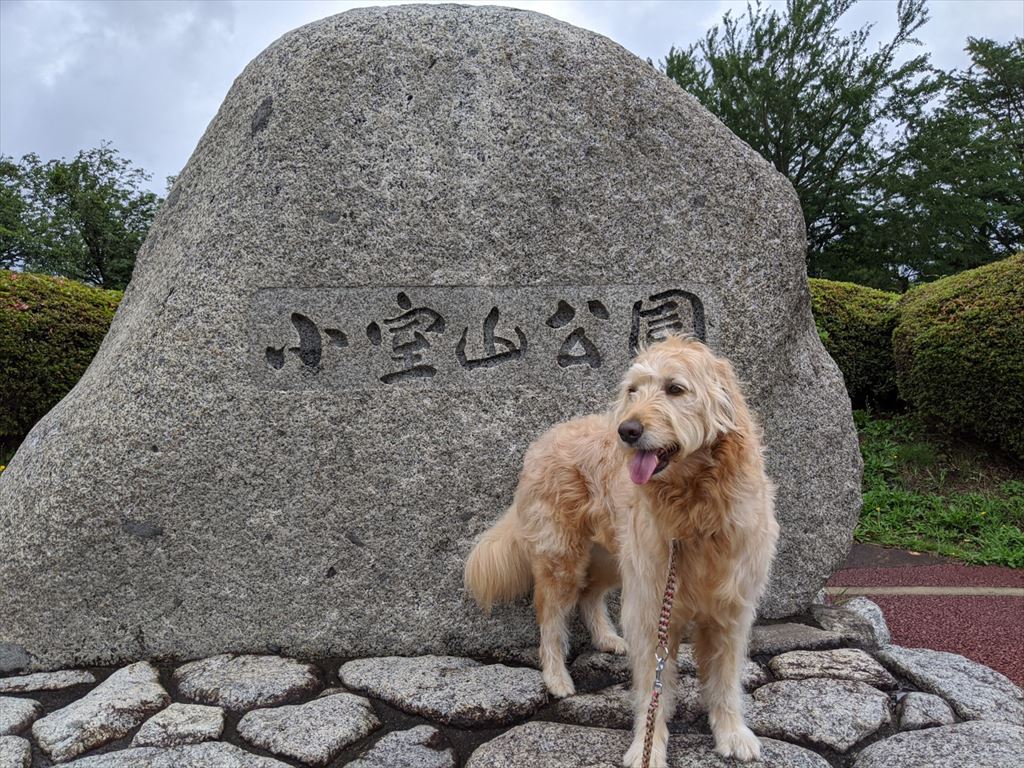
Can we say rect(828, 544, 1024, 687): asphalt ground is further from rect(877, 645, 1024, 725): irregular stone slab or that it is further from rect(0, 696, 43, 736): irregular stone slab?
rect(0, 696, 43, 736): irregular stone slab

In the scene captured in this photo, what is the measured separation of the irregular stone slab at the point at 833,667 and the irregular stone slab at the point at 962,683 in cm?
12

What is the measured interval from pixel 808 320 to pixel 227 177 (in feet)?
9.85

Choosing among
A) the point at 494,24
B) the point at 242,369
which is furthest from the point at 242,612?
the point at 494,24

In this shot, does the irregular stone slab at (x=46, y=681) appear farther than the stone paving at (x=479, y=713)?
Yes

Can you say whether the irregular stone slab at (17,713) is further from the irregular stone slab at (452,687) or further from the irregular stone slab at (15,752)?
the irregular stone slab at (452,687)

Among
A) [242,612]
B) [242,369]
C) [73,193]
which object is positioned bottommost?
[242,612]

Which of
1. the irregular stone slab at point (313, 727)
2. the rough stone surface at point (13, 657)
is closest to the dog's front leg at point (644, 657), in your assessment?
the irregular stone slab at point (313, 727)

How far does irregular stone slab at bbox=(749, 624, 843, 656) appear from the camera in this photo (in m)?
3.52

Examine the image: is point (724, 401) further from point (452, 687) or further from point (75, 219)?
point (75, 219)

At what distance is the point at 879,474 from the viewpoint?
7.63 metres

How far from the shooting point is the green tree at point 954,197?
18672 millimetres

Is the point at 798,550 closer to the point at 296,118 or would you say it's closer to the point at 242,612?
the point at 242,612

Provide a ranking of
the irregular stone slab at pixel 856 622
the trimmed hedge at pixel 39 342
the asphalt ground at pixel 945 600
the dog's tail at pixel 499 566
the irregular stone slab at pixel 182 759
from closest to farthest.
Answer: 1. the irregular stone slab at pixel 182 759
2. the dog's tail at pixel 499 566
3. the irregular stone slab at pixel 856 622
4. the asphalt ground at pixel 945 600
5. the trimmed hedge at pixel 39 342

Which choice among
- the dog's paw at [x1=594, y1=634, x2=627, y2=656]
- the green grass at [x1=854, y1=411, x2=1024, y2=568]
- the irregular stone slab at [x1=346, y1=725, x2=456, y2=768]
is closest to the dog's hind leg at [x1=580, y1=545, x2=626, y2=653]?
the dog's paw at [x1=594, y1=634, x2=627, y2=656]
